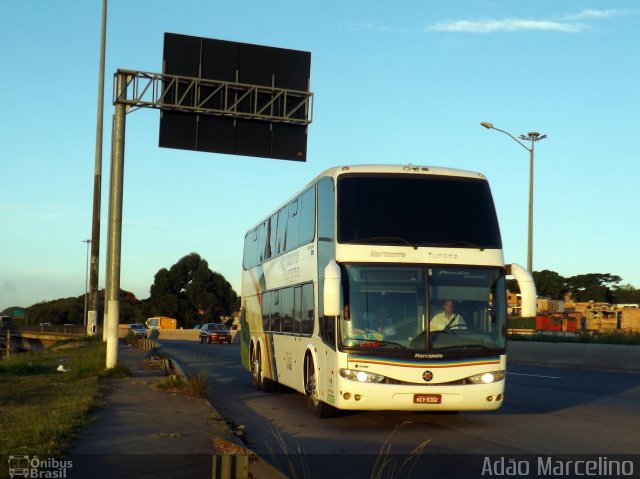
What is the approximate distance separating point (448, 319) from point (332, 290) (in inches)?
70.8

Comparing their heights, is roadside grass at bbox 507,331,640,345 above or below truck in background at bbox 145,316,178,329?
above

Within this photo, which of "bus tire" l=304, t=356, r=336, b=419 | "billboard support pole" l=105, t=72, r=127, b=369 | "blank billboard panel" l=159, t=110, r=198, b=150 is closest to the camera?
"bus tire" l=304, t=356, r=336, b=419

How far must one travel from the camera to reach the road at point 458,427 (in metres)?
11.3

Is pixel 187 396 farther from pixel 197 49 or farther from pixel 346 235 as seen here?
pixel 197 49

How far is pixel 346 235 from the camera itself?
13.5 meters

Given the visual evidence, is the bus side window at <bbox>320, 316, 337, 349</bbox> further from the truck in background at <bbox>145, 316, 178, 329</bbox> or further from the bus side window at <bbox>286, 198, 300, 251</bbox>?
the truck in background at <bbox>145, 316, 178, 329</bbox>

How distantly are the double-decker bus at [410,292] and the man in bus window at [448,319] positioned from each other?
0.02m

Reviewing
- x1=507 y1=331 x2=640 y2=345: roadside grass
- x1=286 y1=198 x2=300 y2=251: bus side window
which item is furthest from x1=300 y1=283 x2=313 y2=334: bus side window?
x1=507 y1=331 x2=640 y2=345: roadside grass

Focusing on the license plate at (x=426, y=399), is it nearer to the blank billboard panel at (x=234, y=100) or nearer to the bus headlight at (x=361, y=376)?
the bus headlight at (x=361, y=376)

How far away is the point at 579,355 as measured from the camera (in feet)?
96.0

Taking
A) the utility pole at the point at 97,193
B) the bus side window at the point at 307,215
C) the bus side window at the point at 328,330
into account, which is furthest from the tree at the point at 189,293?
the bus side window at the point at 328,330

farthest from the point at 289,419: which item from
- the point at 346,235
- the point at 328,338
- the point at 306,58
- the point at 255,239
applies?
the point at 306,58

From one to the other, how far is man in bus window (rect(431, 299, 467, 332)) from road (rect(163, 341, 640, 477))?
4.94 feet

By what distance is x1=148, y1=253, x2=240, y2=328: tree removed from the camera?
11388cm
